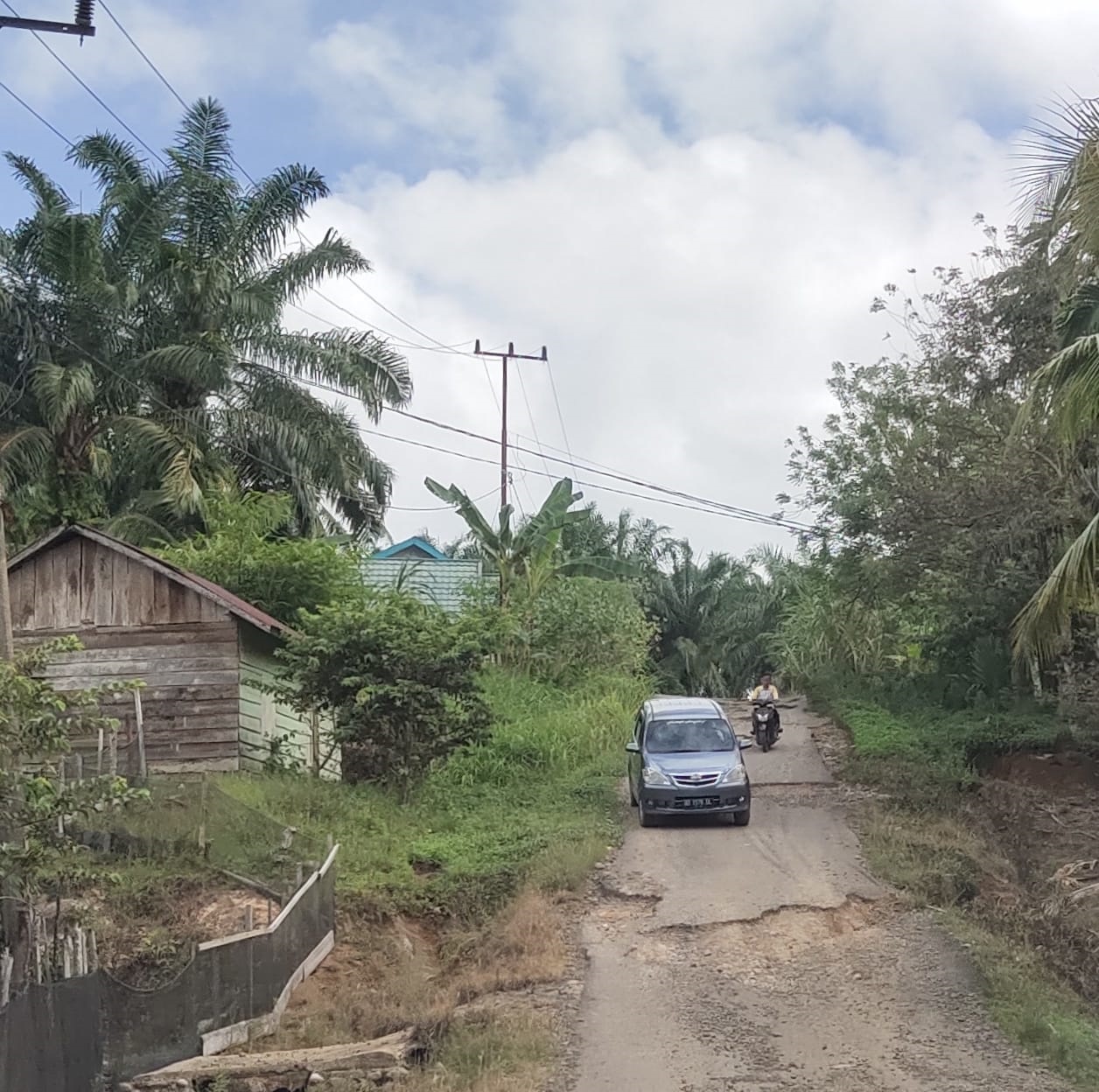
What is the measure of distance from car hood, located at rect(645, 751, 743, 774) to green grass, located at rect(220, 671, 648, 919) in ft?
4.00

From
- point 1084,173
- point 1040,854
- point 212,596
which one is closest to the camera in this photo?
point 1084,173

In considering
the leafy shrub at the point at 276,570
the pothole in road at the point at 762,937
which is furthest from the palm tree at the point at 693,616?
the pothole in road at the point at 762,937

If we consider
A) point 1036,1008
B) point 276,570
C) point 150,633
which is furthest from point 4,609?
point 1036,1008

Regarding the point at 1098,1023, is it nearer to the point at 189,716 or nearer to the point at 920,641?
the point at 189,716

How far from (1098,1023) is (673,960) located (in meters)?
4.07

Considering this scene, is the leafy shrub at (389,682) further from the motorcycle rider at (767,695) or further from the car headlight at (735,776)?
the motorcycle rider at (767,695)

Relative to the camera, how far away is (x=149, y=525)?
2772 centimetres

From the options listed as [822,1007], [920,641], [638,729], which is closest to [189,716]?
[638,729]

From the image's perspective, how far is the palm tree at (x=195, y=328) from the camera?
26906mm

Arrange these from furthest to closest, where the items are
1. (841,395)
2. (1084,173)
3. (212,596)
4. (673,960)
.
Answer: (841,395)
(212,596)
(673,960)
(1084,173)

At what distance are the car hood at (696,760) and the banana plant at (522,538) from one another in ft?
40.5

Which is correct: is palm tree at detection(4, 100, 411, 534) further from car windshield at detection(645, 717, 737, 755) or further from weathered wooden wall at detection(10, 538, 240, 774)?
car windshield at detection(645, 717, 737, 755)

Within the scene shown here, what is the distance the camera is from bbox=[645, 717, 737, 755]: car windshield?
1881 centimetres

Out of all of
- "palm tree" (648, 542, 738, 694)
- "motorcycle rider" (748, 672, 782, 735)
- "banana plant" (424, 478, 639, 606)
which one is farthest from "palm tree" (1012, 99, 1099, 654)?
"palm tree" (648, 542, 738, 694)
